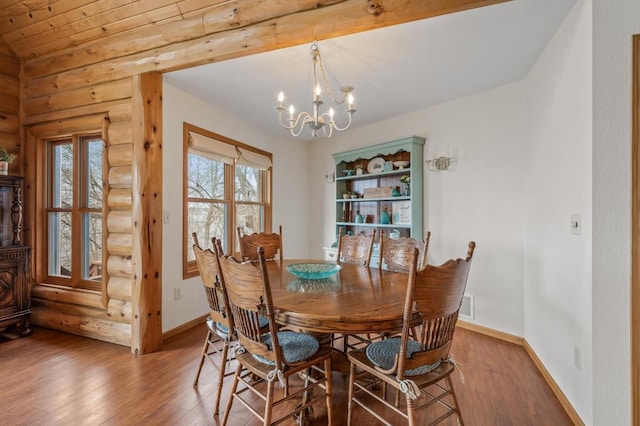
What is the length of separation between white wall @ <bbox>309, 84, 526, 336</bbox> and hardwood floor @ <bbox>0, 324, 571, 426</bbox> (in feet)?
1.73

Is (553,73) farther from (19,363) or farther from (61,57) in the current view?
(19,363)

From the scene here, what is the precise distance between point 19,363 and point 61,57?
292 centimetres

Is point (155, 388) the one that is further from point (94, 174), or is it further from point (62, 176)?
point (62, 176)

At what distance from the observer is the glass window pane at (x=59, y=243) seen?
3.42 meters

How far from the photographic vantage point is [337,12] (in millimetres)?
2107

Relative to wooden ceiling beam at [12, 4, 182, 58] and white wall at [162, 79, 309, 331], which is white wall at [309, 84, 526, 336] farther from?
wooden ceiling beam at [12, 4, 182, 58]

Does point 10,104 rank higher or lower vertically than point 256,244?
higher

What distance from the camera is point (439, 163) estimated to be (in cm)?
362

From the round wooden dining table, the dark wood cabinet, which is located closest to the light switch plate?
the round wooden dining table

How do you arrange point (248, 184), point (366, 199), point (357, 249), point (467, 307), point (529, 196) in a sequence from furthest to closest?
1. point (248, 184)
2. point (366, 199)
3. point (467, 307)
4. point (357, 249)
5. point (529, 196)

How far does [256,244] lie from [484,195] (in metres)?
2.44

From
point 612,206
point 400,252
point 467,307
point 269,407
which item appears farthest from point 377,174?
point 269,407

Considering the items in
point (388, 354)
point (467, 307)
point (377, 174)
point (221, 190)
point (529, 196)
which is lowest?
point (467, 307)

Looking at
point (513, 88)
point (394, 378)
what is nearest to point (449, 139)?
point (513, 88)
